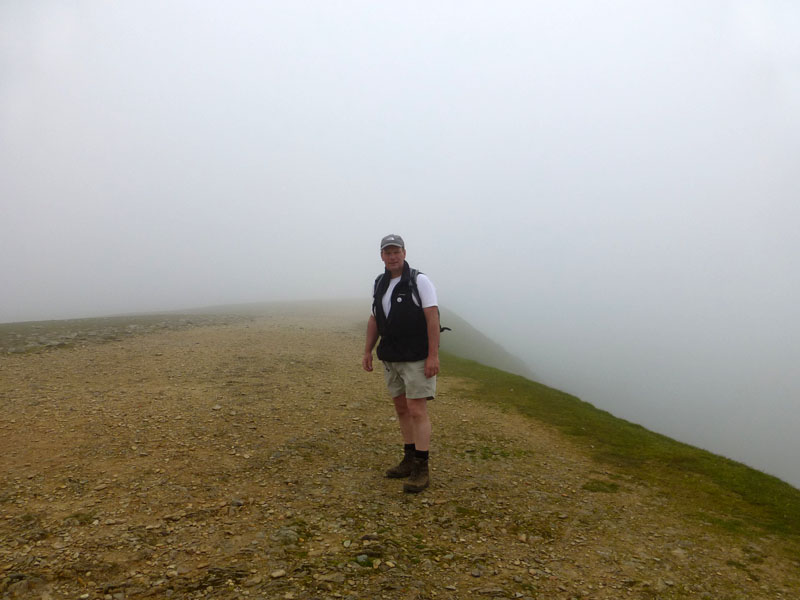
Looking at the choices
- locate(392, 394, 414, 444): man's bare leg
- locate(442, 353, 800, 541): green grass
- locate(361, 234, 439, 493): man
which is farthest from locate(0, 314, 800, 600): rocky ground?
locate(361, 234, 439, 493): man

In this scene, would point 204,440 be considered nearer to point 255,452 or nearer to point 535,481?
point 255,452

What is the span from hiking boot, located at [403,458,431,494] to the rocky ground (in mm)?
236

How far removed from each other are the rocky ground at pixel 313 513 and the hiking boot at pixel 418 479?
0.77ft

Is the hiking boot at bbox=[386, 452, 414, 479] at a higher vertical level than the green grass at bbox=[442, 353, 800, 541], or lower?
higher

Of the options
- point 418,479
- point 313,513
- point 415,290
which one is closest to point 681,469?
point 418,479

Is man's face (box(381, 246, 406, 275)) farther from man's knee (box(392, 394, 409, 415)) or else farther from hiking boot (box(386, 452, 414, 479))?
hiking boot (box(386, 452, 414, 479))

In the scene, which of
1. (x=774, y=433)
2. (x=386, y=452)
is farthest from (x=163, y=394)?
(x=774, y=433)

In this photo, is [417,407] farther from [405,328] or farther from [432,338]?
[405,328]

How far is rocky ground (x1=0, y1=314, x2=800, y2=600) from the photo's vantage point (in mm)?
5617

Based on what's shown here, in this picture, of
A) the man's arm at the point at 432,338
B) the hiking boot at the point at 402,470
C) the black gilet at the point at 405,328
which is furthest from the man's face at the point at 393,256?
the hiking boot at the point at 402,470

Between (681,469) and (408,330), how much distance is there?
7.73m

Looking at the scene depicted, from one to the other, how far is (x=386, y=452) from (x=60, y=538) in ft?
19.3

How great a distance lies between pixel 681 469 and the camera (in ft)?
34.2

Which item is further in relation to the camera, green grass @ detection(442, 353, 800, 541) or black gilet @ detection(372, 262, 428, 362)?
green grass @ detection(442, 353, 800, 541)
